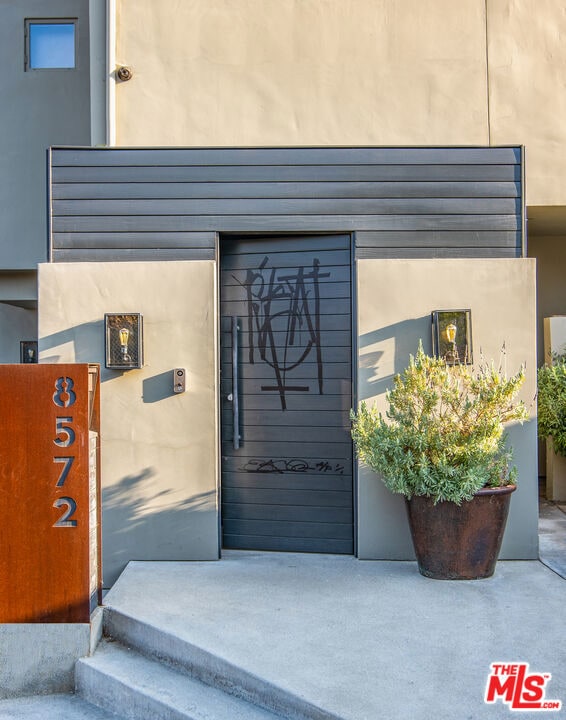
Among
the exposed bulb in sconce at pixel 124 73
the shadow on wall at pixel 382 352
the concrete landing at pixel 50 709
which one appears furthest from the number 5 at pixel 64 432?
the exposed bulb in sconce at pixel 124 73

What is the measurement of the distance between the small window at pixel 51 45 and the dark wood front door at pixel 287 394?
445 cm

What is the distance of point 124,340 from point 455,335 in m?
2.35

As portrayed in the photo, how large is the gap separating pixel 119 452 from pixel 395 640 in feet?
7.94

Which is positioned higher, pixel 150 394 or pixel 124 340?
pixel 124 340

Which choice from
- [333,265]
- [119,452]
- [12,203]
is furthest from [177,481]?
[12,203]

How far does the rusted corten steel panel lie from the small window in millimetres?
5853

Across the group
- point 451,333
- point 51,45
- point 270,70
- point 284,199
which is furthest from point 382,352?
point 51,45

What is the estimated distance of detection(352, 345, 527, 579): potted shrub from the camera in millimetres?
4164

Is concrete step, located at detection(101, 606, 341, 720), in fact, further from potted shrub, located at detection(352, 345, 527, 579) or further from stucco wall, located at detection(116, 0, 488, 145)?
stucco wall, located at detection(116, 0, 488, 145)

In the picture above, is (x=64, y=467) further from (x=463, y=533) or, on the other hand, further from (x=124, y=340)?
(x=463, y=533)

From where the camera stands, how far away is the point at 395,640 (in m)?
3.36

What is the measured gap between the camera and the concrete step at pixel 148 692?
298 cm

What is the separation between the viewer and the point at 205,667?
127 inches

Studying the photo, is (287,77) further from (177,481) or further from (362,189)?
(177,481)
